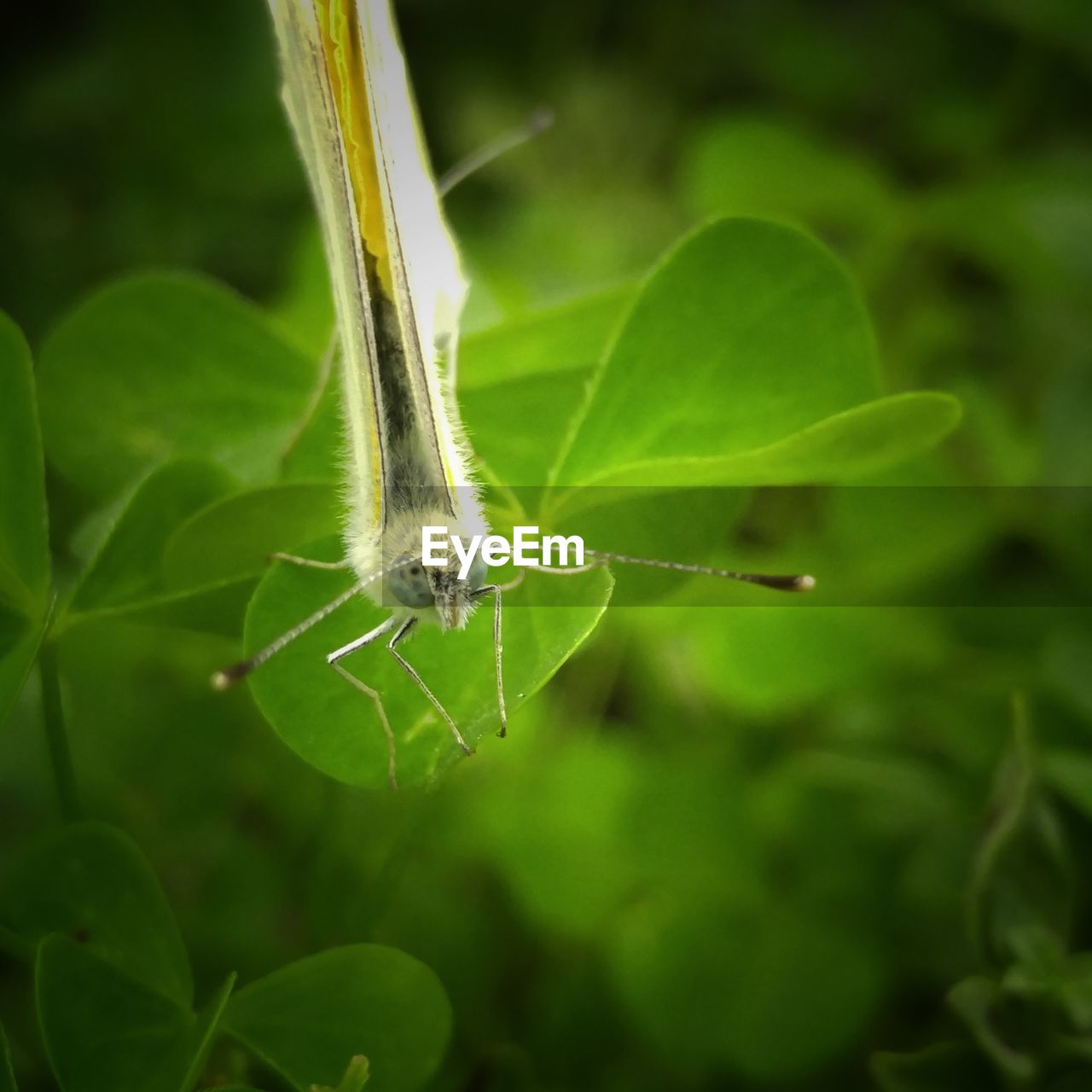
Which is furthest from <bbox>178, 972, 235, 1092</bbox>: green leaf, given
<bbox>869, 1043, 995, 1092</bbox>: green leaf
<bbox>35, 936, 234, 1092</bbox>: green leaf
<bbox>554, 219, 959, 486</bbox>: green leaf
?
<bbox>869, 1043, 995, 1092</bbox>: green leaf

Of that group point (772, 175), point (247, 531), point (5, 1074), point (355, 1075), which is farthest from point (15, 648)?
point (772, 175)

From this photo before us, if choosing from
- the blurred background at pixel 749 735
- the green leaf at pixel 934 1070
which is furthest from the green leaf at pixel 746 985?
the green leaf at pixel 934 1070

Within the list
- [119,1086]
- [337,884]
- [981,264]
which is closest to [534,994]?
[337,884]

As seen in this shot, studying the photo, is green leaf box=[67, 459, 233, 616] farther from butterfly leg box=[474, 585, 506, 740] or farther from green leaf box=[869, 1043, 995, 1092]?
green leaf box=[869, 1043, 995, 1092]

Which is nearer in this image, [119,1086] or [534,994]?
[119,1086]

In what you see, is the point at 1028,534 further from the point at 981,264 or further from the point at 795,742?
the point at 981,264

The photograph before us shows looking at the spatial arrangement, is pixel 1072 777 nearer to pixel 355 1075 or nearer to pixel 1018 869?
pixel 1018 869
